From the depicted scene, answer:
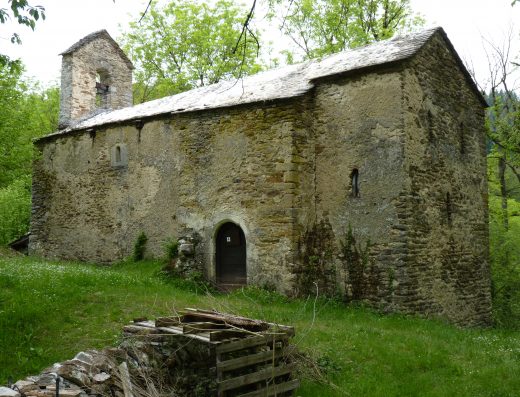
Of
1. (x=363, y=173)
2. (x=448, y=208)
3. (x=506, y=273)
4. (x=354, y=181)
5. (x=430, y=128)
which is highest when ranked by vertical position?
(x=430, y=128)

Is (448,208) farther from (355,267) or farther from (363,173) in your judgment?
(355,267)

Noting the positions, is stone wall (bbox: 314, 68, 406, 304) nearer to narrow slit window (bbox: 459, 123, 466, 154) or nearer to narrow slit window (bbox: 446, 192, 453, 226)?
narrow slit window (bbox: 446, 192, 453, 226)

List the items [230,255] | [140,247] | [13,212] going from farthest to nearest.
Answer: [13,212] → [140,247] → [230,255]

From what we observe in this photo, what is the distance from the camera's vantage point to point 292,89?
11.8m

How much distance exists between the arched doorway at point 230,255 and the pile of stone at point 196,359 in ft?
19.0

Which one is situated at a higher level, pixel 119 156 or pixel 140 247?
pixel 119 156

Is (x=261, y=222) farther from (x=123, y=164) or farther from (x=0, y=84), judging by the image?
(x=0, y=84)

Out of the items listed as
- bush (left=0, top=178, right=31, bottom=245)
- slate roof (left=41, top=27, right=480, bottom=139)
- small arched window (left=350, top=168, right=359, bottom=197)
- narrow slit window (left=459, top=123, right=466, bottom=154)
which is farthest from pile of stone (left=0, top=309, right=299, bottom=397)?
bush (left=0, top=178, right=31, bottom=245)

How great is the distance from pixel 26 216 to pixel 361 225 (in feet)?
60.0

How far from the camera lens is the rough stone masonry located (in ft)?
35.0

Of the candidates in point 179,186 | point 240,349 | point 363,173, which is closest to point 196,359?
point 240,349

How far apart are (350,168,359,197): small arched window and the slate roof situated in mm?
2085

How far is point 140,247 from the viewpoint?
14258 mm

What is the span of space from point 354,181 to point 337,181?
396mm
